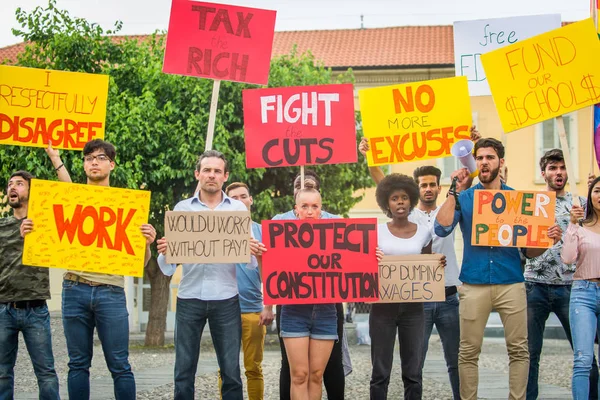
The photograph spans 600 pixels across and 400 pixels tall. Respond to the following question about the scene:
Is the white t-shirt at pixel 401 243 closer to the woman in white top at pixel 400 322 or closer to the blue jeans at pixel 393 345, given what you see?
the woman in white top at pixel 400 322

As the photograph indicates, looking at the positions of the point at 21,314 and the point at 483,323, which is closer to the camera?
the point at 21,314

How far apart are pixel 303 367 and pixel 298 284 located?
0.57m

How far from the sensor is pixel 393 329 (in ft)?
22.4

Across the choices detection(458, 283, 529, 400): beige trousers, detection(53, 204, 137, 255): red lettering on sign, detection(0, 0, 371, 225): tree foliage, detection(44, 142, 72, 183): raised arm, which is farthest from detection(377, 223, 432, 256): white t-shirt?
detection(0, 0, 371, 225): tree foliage

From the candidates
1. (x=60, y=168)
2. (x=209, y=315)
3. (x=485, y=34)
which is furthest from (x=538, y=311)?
(x=60, y=168)

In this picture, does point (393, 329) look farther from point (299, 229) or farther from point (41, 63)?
point (41, 63)

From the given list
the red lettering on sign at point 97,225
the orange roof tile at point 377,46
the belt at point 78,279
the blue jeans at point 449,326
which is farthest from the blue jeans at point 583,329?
the orange roof tile at point 377,46

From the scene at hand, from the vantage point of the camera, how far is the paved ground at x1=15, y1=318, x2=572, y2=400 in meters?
9.79

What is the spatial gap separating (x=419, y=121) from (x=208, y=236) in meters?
2.74

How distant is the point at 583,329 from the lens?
262 inches

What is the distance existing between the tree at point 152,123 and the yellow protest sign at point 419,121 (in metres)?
10.7

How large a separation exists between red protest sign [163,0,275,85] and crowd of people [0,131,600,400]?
1.10 meters

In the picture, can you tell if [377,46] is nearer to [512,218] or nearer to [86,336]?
[512,218]

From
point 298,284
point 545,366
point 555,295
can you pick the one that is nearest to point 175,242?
point 298,284
